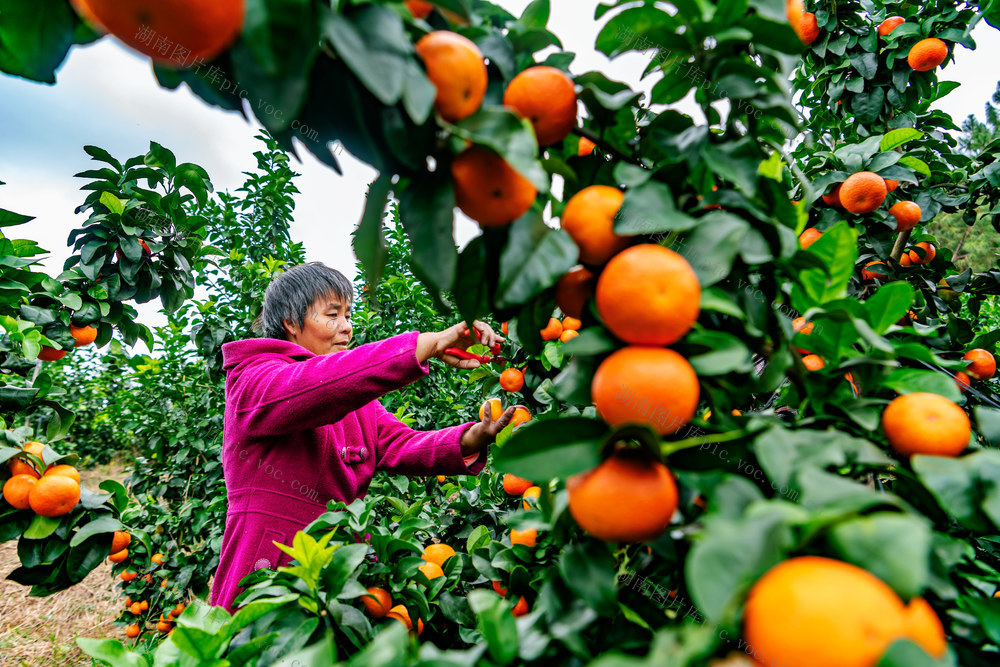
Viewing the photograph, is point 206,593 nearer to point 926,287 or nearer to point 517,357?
point 517,357

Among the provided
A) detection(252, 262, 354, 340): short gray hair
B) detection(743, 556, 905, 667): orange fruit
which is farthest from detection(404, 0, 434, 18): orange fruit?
detection(252, 262, 354, 340): short gray hair

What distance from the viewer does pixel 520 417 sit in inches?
58.6

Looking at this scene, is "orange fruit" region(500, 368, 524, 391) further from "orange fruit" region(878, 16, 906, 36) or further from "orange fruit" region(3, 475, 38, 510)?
"orange fruit" region(878, 16, 906, 36)

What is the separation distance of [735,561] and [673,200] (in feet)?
1.25

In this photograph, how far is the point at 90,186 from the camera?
1.95 meters

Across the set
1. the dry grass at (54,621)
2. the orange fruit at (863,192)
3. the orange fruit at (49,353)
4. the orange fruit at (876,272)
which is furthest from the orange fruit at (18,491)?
the dry grass at (54,621)

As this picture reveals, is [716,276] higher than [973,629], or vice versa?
[716,276]

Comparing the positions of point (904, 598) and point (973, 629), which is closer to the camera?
point (904, 598)

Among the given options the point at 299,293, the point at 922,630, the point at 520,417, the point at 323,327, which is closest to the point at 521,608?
the point at 520,417

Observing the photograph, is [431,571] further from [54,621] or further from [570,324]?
[54,621]

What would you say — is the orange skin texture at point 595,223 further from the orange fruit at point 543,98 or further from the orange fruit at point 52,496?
the orange fruit at point 52,496

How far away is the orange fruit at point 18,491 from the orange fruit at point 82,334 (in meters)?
0.89

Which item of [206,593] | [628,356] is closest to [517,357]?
[628,356]

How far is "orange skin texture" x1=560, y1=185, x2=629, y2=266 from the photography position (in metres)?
0.56
